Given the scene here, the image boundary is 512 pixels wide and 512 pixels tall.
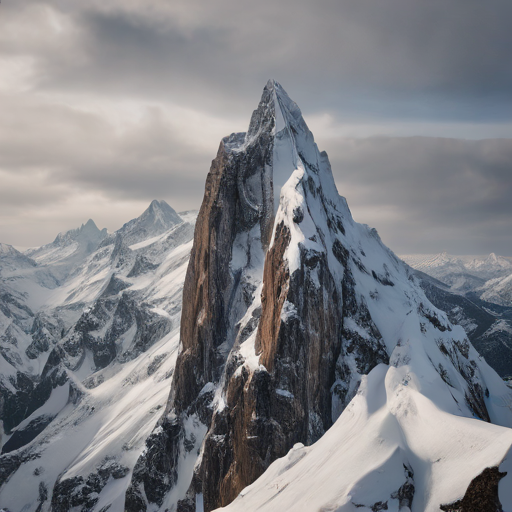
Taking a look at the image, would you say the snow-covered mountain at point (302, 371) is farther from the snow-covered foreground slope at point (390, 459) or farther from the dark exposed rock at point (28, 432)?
the dark exposed rock at point (28, 432)

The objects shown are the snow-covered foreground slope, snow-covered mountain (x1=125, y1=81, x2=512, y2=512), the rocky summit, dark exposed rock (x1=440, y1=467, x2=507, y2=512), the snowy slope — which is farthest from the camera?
snow-covered mountain (x1=125, y1=81, x2=512, y2=512)

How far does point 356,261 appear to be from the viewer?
69.6 meters

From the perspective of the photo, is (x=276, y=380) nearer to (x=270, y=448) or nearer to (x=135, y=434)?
(x=270, y=448)

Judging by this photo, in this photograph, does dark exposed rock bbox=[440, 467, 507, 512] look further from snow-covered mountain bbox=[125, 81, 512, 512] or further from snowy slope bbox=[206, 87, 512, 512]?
snowy slope bbox=[206, 87, 512, 512]

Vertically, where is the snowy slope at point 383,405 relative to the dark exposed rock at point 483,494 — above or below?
above

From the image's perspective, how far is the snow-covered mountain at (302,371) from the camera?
34438mm

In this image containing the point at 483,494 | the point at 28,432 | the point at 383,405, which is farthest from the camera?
the point at 28,432

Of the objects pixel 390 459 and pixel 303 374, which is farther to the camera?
pixel 303 374

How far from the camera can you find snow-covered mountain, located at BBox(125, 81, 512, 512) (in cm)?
3444

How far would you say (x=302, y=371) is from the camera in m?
49.1

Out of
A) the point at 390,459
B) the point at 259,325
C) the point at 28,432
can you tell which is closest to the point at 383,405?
the point at 390,459

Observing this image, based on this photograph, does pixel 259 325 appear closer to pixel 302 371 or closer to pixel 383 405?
pixel 302 371

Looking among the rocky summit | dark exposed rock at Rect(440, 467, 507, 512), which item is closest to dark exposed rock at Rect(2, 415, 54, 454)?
the rocky summit

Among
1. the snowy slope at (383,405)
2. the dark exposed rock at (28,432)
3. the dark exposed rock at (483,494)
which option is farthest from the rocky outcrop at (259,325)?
the dark exposed rock at (28,432)
